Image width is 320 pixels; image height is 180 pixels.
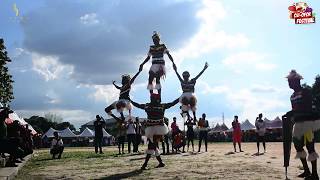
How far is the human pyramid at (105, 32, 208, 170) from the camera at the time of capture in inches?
476

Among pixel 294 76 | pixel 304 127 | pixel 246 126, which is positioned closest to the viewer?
pixel 304 127

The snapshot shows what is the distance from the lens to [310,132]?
369 inches

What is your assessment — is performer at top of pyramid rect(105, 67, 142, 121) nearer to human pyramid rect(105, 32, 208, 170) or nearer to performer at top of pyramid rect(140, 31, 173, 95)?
human pyramid rect(105, 32, 208, 170)

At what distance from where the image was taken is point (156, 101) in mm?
12266

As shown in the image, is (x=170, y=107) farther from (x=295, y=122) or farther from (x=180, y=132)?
(x=180, y=132)

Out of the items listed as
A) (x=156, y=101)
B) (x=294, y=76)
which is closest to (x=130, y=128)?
(x=156, y=101)

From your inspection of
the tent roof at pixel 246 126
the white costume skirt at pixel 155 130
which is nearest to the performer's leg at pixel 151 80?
the white costume skirt at pixel 155 130

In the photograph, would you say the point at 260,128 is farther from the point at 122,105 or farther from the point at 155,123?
the point at 155,123

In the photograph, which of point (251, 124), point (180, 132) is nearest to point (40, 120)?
point (251, 124)

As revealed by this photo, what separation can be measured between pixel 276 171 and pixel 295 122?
1554 mm


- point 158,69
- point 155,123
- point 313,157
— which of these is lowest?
point 313,157

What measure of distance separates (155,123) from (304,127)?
13.8 ft

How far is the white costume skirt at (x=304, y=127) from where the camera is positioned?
367 inches

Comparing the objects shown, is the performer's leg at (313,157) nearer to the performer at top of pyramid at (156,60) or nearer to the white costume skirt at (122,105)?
the performer at top of pyramid at (156,60)
